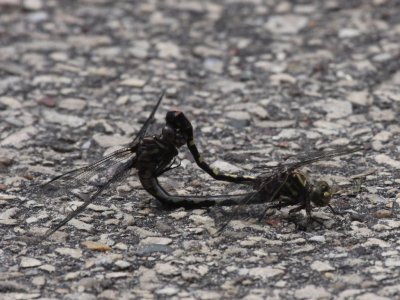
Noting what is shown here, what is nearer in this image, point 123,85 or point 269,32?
point 123,85

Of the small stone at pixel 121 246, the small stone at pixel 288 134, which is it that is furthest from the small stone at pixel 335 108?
the small stone at pixel 121 246

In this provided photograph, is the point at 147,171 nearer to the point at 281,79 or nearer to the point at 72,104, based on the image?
the point at 72,104

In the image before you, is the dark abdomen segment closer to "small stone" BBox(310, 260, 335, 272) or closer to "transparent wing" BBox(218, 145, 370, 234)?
"transparent wing" BBox(218, 145, 370, 234)

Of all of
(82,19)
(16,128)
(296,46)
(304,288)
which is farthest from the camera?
(82,19)

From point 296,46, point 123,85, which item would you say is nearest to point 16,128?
point 123,85

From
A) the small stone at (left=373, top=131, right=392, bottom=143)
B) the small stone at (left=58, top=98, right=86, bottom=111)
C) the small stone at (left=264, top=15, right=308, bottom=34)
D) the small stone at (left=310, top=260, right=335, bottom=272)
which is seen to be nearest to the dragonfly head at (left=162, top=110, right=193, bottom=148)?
the small stone at (left=310, top=260, right=335, bottom=272)

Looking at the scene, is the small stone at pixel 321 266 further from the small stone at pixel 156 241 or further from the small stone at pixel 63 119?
the small stone at pixel 63 119

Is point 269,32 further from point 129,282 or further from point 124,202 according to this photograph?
point 129,282

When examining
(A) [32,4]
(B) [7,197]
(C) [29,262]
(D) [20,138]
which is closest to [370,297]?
(C) [29,262]
